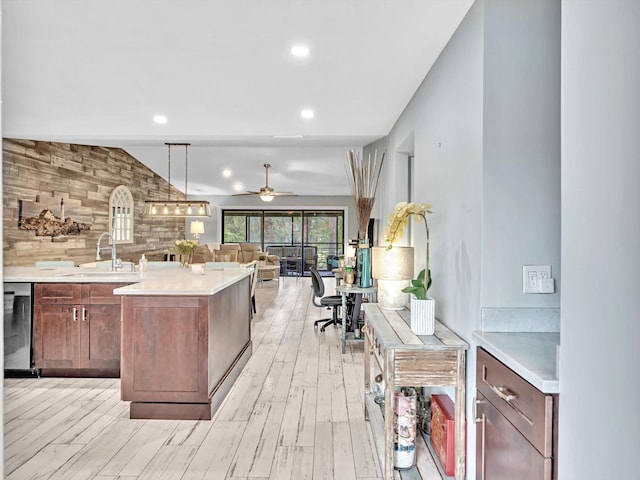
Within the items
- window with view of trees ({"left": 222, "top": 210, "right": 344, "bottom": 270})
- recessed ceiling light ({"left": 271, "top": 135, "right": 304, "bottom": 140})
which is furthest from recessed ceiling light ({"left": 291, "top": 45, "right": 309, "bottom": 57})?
window with view of trees ({"left": 222, "top": 210, "right": 344, "bottom": 270})

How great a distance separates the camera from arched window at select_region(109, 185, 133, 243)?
8.02 metres

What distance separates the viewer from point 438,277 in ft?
9.30

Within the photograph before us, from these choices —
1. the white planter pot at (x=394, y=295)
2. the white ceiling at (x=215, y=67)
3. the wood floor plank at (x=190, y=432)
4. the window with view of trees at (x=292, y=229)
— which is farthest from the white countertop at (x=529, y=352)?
the window with view of trees at (x=292, y=229)

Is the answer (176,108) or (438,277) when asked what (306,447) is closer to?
(438,277)

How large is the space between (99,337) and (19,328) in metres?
0.73

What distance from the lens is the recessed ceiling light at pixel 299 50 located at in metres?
2.76

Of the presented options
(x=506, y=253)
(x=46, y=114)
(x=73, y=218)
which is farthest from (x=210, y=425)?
(x=73, y=218)

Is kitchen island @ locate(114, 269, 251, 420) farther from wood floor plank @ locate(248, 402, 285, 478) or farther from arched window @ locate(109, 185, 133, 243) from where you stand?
arched window @ locate(109, 185, 133, 243)

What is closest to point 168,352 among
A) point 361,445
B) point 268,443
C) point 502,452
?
point 268,443

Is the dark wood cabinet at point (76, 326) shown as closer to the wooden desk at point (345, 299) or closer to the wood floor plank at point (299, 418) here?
the wood floor plank at point (299, 418)

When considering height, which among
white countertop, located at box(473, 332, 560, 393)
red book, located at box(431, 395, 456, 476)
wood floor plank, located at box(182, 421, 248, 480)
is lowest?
wood floor plank, located at box(182, 421, 248, 480)

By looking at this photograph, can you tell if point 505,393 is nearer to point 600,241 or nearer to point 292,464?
point 600,241

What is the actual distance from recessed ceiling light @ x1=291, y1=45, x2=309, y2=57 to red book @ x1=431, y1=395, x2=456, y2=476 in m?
2.30

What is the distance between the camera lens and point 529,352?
1.64 m
